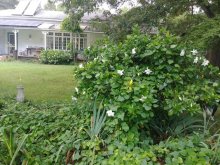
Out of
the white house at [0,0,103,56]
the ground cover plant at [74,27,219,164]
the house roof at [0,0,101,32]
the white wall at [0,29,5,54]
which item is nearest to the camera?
the ground cover plant at [74,27,219,164]

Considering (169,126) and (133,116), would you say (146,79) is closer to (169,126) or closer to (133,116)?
(133,116)

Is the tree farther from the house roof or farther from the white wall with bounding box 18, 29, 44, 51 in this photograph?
the white wall with bounding box 18, 29, 44, 51

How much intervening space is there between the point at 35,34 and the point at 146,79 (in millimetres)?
20811

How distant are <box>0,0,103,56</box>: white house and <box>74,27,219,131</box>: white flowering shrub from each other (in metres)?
17.0

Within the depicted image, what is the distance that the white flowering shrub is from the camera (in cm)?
274

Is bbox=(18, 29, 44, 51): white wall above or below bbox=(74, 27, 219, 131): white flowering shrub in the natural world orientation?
above

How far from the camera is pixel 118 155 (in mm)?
2561

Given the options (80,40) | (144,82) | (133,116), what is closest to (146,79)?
(144,82)

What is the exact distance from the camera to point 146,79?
3.03m

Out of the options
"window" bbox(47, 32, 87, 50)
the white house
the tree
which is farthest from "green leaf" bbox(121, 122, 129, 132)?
the tree

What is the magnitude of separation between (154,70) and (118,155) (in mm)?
1275

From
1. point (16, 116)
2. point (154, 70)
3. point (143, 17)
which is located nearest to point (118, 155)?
point (154, 70)

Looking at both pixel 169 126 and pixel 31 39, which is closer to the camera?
pixel 169 126

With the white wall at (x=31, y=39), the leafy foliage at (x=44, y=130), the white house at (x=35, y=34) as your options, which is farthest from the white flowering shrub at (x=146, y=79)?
the white wall at (x=31, y=39)
